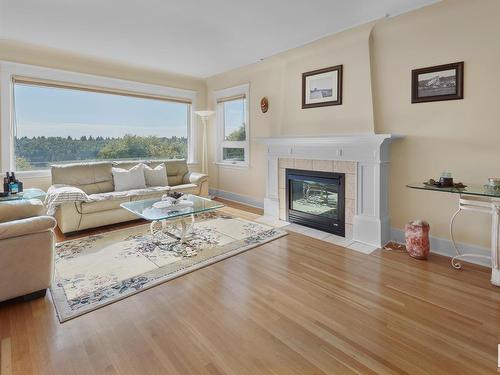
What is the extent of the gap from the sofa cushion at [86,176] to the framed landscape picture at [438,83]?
14.5 feet

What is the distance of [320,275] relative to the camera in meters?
2.63

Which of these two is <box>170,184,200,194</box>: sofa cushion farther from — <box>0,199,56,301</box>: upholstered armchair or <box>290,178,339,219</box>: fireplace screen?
<box>0,199,56,301</box>: upholstered armchair

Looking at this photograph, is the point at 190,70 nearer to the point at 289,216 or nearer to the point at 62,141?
the point at 62,141

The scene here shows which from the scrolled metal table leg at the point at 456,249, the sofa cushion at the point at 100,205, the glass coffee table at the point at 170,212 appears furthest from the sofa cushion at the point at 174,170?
the scrolled metal table leg at the point at 456,249

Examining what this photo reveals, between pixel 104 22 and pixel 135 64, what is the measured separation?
1717 millimetres

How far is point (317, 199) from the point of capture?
406cm

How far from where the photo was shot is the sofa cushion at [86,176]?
4.25 meters

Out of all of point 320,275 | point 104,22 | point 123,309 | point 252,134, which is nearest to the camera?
point 123,309

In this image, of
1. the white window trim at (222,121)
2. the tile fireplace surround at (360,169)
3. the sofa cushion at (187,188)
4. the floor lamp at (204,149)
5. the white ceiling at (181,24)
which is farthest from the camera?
the floor lamp at (204,149)

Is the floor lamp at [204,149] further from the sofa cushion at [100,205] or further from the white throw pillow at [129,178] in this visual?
the sofa cushion at [100,205]

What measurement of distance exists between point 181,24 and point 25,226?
261cm

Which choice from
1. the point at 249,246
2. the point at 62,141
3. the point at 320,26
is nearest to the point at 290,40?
the point at 320,26

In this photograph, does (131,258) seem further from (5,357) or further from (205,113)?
(205,113)

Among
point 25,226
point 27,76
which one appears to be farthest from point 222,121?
point 25,226
